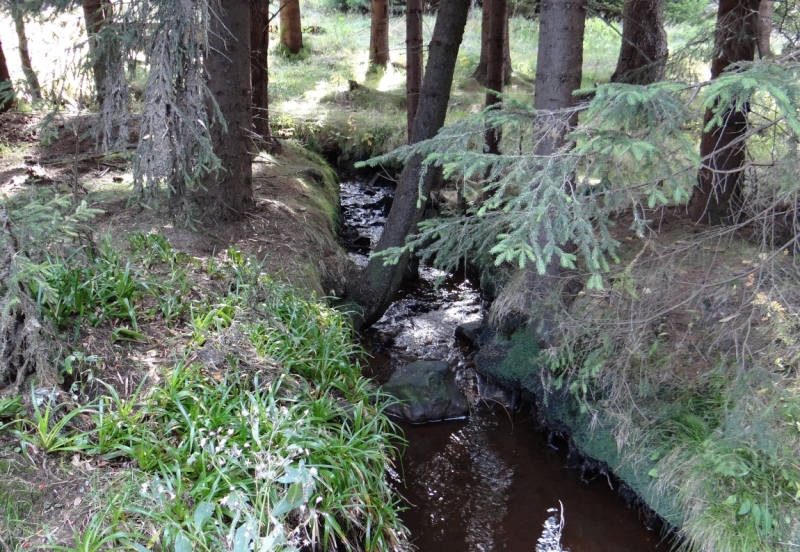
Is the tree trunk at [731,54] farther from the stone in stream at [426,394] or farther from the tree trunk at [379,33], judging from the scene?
the tree trunk at [379,33]

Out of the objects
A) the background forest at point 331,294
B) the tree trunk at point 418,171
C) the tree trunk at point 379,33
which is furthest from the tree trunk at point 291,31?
the tree trunk at point 418,171

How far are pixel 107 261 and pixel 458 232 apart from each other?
2.85 m

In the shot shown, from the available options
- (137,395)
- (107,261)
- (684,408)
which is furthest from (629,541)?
(107,261)

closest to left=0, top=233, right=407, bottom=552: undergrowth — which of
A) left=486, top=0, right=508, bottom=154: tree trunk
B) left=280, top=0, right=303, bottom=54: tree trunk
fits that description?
left=486, top=0, right=508, bottom=154: tree trunk

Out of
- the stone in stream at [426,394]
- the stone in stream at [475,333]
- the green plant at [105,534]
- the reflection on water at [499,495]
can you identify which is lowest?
the reflection on water at [499,495]

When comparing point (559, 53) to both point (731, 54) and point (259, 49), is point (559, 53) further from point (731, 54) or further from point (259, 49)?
point (259, 49)

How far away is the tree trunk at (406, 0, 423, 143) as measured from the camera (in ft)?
25.7

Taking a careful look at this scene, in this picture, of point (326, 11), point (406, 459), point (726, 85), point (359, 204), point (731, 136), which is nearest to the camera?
point (726, 85)

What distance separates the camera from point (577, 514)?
449 centimetres

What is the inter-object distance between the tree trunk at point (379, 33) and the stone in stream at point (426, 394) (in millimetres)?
10794

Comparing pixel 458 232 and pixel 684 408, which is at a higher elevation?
pixel 458 232

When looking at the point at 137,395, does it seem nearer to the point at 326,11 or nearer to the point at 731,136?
the point at 731,136

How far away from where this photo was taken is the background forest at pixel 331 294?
9.57 feet

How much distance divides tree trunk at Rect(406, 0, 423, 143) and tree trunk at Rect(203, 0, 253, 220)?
8.21ft
